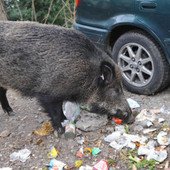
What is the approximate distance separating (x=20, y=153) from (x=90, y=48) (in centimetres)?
166

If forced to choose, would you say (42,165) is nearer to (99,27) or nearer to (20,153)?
(20,153)

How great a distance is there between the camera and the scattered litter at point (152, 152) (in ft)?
9.55

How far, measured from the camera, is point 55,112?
3586 millimetres

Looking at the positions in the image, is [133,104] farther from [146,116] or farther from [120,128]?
[120,128]

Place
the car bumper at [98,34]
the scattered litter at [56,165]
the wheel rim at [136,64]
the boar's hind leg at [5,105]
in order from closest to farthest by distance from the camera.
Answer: the scattered litter at [56,165] < the wheel rim at [136,64] < the boar's hind leg at [5,105] < the car bumper at [98,34]

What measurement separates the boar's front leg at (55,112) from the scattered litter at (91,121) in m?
0.26

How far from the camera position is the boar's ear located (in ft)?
10.9

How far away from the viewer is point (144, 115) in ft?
12.4

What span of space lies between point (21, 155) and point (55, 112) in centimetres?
74

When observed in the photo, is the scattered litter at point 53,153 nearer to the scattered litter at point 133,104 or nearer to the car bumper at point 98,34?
the scattered litter at point 133,104

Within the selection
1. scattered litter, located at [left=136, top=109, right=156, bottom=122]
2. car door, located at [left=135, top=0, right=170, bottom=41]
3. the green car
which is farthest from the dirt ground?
car door, located at [left=135, top=0, right=170, bottom=41]

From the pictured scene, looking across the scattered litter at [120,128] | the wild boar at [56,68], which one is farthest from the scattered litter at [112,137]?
the wild boar at [56,68]

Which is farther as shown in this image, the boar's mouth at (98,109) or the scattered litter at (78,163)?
the boar's mouth at (98,109)

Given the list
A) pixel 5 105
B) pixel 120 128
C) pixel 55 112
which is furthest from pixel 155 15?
pixel 5 105
